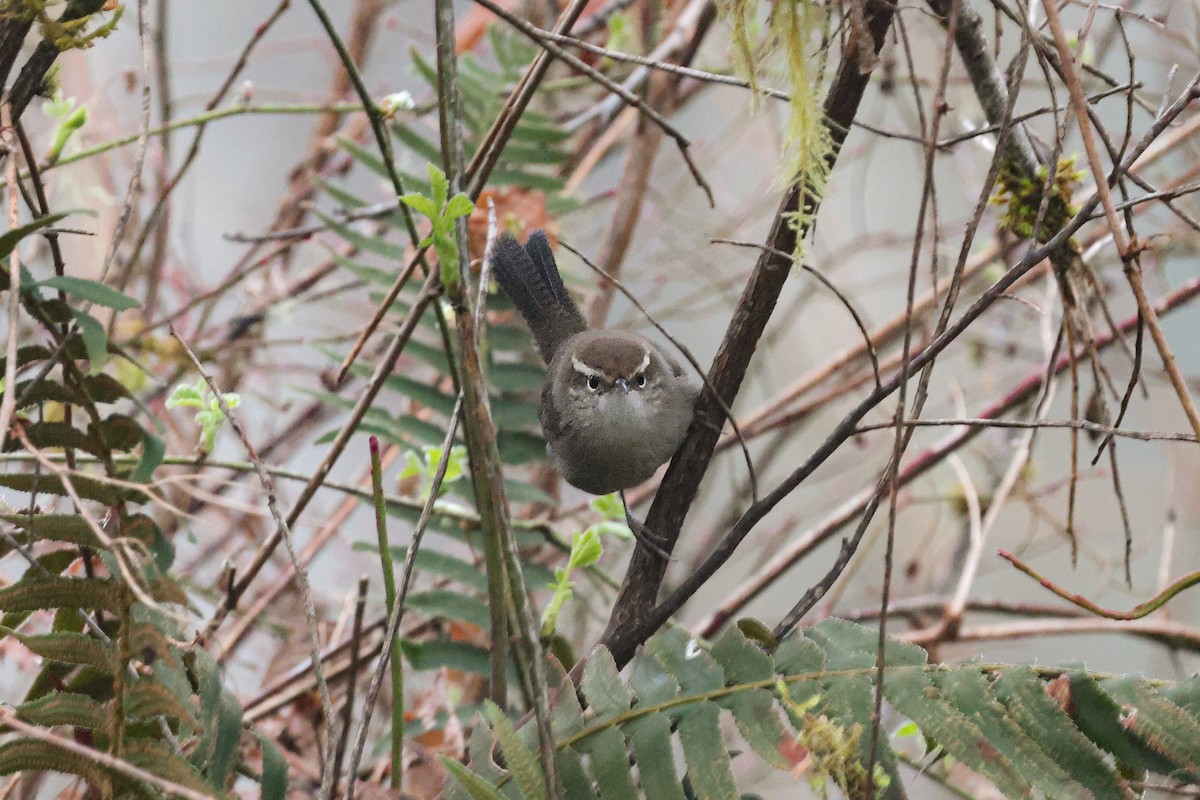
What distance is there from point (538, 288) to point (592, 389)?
0.77 feet

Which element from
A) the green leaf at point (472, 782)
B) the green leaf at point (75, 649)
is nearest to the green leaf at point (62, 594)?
the green leaf at point (75, 649)

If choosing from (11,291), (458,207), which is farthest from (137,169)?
(458,207)

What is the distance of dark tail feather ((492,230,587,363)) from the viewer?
78.8 inches

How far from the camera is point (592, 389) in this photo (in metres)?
2.01

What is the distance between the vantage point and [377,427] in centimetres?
218

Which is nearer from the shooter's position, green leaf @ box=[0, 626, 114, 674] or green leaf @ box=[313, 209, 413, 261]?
green leaf @ box=[0, 626, 114, 674]

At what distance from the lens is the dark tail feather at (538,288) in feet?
6.57

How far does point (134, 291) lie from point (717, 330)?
85.2 inches

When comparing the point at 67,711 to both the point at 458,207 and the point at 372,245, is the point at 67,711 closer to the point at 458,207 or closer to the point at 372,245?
the point at 458,207

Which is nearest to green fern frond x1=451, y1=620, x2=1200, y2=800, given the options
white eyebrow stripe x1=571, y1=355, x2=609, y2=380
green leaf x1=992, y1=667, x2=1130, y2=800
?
green leaf x1=992, y1=667, x2=1130, y2=800

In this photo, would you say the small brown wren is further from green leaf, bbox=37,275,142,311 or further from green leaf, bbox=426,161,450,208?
green leaf, bbox=37,275,142,311

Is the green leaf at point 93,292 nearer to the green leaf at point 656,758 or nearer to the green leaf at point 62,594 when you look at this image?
the green leaf at point 62,594

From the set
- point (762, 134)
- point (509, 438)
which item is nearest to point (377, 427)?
point (509, 438)

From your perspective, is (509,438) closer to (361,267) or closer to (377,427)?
(377,427)
